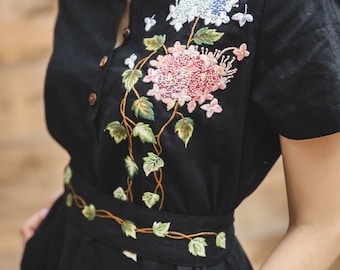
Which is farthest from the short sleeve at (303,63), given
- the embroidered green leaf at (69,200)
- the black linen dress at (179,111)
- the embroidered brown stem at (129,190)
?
the embroidered green leaf at (69,200)

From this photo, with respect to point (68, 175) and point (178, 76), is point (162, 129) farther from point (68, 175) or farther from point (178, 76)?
point (68, 175)

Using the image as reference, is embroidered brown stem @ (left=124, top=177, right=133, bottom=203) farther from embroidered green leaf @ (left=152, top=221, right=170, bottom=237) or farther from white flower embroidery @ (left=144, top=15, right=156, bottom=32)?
white flower embroidery @ (left=144, top=15, right=156, bottom=32)

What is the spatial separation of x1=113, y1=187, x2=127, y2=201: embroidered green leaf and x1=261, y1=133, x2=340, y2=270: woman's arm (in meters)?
0.20

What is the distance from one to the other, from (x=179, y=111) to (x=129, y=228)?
7.0 inches

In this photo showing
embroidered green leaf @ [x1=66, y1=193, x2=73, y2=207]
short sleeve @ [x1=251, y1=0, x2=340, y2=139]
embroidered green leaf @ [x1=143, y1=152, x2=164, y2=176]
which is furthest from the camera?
embroidered green leaf @ [x1=66, y1=193, x2=73, y2=207]

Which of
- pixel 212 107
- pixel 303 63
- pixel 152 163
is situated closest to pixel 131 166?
pixel 152 163

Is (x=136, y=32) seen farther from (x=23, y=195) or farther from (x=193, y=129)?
(x=23, y=195)

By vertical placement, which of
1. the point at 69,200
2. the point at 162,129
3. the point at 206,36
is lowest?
the point at 69,200

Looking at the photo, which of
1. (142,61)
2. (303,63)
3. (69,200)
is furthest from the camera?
(69,200)

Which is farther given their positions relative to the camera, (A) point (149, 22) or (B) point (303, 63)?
(A) point (149, 22)

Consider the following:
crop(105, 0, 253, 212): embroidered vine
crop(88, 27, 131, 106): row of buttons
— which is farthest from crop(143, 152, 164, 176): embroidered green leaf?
crop(88, 27, 131, 106): row of buttons

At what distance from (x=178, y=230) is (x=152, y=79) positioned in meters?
0.19

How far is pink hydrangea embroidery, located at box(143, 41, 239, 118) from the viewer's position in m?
0.72

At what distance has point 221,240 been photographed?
82 centimetres
